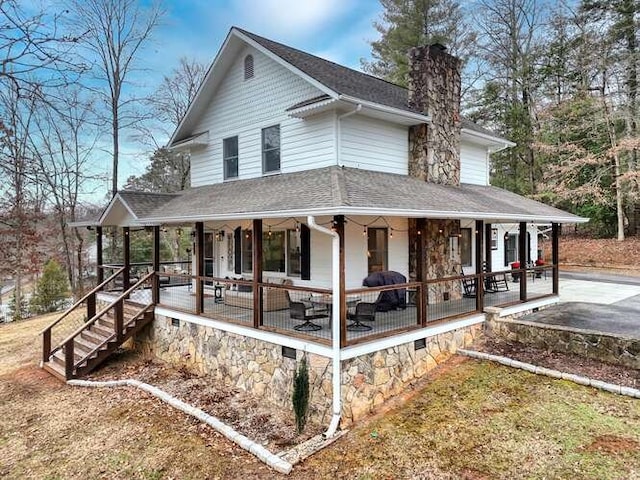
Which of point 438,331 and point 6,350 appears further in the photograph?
point 6,350

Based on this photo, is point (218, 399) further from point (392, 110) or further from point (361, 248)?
point (392, 110)

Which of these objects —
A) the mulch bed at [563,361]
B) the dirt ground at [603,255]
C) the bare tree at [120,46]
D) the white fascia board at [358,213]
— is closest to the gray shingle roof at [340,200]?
the white fascia board at [358,213]

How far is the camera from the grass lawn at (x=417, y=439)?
5.73 metres

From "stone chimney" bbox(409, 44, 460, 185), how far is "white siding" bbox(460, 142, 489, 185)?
6.39 feet

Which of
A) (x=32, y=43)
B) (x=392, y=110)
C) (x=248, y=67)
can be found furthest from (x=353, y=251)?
(x=32, y=43)

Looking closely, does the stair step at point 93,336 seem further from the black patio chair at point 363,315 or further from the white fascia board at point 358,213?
the black patio chair at point 363,315

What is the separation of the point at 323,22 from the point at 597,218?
820 inches

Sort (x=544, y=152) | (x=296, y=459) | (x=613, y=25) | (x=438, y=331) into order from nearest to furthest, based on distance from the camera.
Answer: (x=296, y=459), (x=438, y=331), (x=613, y=25), (x=544, y=152)

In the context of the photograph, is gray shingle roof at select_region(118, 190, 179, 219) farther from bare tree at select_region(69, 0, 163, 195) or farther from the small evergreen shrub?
bare tree at select_region(69, 0, 163, 195)

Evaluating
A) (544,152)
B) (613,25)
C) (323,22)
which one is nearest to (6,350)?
(323,22)

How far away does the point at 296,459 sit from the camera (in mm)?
6176

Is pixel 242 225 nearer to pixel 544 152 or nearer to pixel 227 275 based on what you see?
pixel 227 275

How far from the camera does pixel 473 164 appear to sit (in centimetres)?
1497

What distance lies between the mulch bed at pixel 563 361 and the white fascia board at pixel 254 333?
14.5ft
